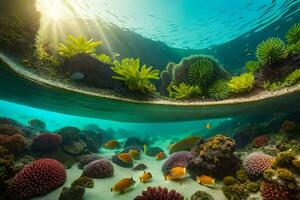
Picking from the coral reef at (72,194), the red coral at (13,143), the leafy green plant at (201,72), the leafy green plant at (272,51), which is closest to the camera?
the coral reef at (72,194)

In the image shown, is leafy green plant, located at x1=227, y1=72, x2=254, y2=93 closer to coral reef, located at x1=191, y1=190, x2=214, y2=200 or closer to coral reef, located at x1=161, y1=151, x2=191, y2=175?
coral reef, located at x1=161, y1=151, x2=191, y2=175

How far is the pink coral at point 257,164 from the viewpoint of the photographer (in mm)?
6259

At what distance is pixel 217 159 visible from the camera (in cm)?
649

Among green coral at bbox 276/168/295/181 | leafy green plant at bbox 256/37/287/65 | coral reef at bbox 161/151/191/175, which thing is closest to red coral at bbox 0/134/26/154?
coral reef at bbox 161/151/191/175

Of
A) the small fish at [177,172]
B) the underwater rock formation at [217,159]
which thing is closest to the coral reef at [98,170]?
the small fish at [177,172]

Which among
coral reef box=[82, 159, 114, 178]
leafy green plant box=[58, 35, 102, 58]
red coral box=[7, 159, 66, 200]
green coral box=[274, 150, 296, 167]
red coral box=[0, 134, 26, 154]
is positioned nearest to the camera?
green coral box=[274, 150, 296, 167]

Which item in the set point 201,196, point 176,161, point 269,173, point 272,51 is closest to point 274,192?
point 269,173

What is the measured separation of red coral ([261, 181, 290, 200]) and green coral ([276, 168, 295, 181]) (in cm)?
23

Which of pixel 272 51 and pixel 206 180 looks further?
pixel 272 51

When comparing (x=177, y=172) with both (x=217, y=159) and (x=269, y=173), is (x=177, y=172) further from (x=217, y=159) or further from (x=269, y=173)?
(x=269, y=173)

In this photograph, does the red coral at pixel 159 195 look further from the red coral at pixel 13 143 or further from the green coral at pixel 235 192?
the red coral at pixel 13 143

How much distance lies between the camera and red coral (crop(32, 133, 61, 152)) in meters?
9.78

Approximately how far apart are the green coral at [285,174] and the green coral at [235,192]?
0.98 metres

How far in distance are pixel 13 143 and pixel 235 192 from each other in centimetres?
818
